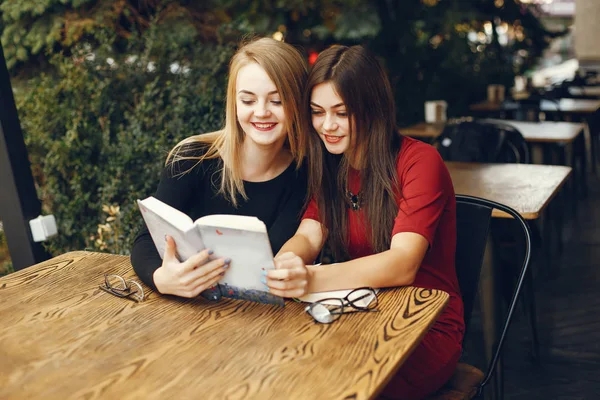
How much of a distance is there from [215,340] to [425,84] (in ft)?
18.2

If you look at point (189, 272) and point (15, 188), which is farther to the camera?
point (15, 188)

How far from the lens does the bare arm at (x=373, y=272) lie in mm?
1652

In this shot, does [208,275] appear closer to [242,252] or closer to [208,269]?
[208,269]

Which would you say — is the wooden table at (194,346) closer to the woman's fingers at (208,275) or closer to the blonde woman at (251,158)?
the woman's fingers at (208,275)

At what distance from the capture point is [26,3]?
3797mm

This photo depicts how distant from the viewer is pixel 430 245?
178 centimetres

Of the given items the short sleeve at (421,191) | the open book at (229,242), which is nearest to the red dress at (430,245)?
the short sleeve at (421,191)

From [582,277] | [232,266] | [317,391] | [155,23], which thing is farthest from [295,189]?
[582,277]

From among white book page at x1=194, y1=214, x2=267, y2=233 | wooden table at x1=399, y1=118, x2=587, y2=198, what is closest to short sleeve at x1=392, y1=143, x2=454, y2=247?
white book page at x1=194, y1=214, x2=267, y2=233

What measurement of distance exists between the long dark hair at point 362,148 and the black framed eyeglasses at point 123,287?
0.58 m

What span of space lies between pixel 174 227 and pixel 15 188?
6.48 feet

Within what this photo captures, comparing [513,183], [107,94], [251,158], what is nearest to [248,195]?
[251,158]

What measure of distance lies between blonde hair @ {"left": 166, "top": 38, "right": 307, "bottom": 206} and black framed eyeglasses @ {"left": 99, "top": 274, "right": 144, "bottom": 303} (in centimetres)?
45

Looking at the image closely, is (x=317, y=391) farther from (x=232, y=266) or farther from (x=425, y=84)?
(x=425, y=84)
